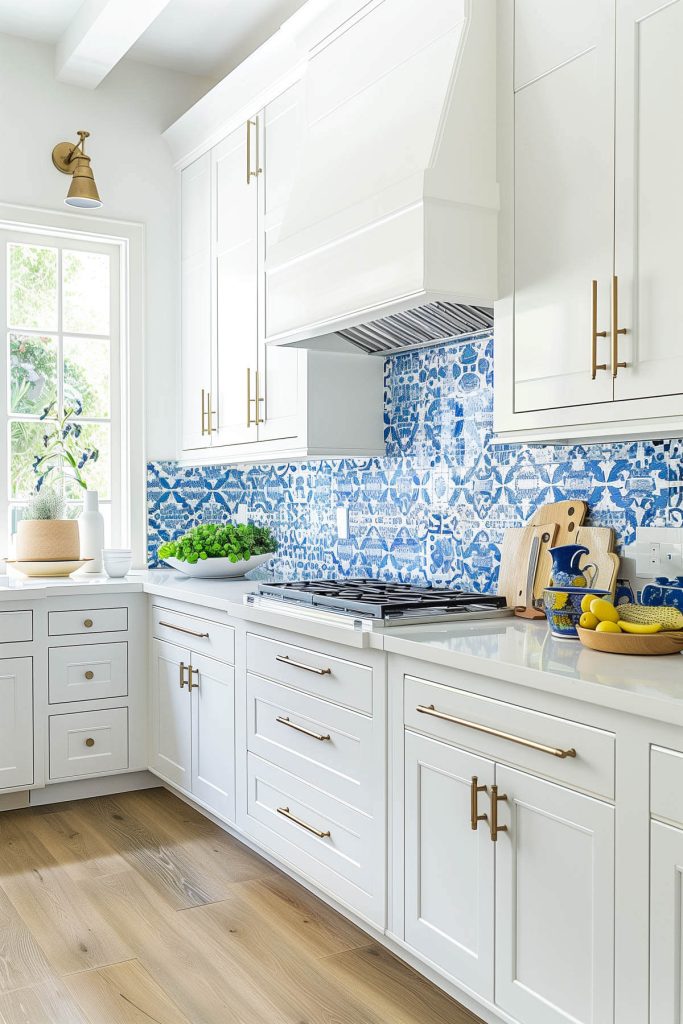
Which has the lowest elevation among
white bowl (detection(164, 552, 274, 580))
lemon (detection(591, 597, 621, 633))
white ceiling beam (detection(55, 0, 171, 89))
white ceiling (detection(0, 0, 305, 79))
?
white bowl (detection(164, 552, 274, 580))

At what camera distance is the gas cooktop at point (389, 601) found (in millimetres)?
2352

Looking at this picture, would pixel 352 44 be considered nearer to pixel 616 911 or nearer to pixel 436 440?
pixel 436 440

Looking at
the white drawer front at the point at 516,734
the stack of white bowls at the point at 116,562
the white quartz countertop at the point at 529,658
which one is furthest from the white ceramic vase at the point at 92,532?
the white drawer front at the point at 516,734

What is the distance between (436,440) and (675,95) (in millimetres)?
1346

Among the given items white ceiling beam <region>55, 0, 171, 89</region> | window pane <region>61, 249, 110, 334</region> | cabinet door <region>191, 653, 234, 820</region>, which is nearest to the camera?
cabinet door <region>191, 653, 234, 820</region>

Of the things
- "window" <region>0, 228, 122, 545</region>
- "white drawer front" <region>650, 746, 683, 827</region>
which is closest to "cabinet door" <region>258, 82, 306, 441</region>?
"window" <region>0, 228, 122, 545</region>

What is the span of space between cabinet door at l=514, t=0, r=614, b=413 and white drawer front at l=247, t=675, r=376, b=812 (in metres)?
0.93

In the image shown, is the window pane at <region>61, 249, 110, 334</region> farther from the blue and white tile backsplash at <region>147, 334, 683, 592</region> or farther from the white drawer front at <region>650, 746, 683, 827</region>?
the white drawer front at <region>650, 746, 683, 827</region>

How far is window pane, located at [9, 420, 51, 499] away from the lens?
3994mm

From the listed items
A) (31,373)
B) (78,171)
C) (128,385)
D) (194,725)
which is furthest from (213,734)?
(78,171)

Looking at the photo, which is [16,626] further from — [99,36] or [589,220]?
[589,220]

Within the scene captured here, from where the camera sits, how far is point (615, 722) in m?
1.59

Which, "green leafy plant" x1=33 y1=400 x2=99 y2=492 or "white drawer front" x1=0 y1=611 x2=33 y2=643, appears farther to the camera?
"green leafy plant" x1=33 y1=400 x2=99 y2=492

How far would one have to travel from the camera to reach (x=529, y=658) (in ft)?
6.12
